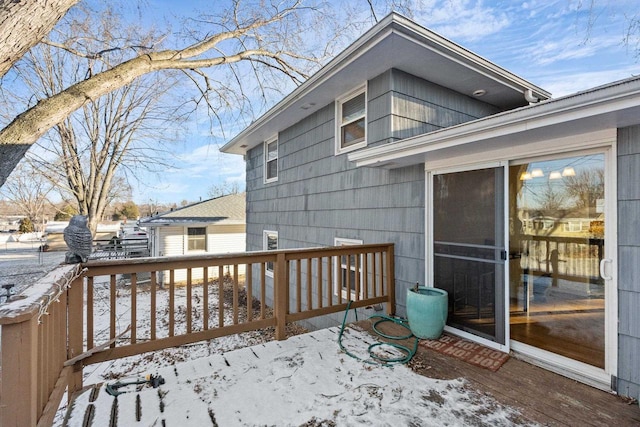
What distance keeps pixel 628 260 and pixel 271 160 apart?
7.44m

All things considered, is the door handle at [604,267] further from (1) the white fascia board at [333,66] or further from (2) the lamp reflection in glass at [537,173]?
(1) the white fascia board at [333,66]

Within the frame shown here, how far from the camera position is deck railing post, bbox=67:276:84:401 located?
7.60 feet

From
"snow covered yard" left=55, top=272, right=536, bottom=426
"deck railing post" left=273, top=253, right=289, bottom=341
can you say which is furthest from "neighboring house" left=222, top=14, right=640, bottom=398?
"deck railing post" left=273, top=253, right=289, bottom=341

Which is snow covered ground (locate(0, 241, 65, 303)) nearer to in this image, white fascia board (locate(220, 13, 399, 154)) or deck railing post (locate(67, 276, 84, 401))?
white fascia board (locate(220, 13, 399, 154))

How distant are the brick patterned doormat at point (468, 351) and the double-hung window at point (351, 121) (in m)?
2.98

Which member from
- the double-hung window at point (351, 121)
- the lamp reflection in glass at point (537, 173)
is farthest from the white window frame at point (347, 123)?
the lamp reflection in glass at point (537, 173)

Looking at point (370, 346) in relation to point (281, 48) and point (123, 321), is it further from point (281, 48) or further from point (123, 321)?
point (123, 321)

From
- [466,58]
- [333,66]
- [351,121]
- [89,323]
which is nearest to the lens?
[89,323]

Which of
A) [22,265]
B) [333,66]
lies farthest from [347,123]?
[22,265]

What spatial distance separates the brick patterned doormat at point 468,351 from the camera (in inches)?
112

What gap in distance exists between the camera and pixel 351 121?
17.1ft

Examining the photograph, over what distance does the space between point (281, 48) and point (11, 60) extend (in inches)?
198

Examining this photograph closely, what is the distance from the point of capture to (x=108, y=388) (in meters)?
2.32

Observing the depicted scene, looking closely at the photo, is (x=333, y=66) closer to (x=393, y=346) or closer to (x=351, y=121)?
(x=351, y=121)
